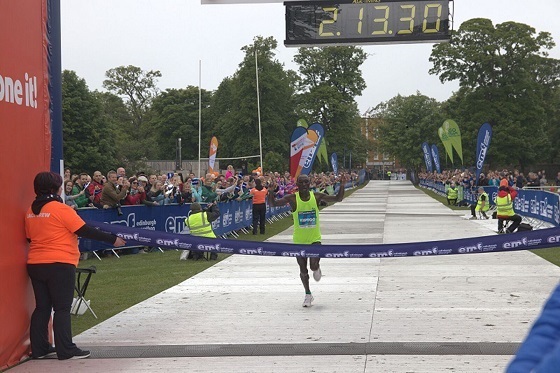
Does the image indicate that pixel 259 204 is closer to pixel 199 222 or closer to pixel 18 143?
pixel 199 222

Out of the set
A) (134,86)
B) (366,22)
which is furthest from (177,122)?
(366,22)

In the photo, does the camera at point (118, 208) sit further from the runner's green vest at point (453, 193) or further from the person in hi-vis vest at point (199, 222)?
the runner's green vest at point (453, 193)

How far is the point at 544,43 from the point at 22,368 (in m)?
65.2

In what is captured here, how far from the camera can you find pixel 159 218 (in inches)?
A: 770

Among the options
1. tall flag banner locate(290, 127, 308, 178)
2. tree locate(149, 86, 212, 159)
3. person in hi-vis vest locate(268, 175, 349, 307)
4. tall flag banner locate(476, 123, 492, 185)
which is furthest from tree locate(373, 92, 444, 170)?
person in hi-vis vest locate(268, 175, 349, 307)

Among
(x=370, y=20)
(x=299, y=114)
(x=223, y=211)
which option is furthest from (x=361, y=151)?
(x=370, y=20)

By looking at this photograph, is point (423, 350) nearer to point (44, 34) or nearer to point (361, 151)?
point (44, 34)

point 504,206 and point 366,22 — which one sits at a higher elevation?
point 366,22

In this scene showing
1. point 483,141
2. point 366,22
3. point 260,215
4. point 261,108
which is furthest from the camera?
point 261,108

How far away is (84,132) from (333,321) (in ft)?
181

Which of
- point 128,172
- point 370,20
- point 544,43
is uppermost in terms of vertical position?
point 544,43

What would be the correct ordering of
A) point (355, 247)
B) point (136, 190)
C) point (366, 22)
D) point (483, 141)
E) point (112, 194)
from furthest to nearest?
point (483, 141) < point (136, 190) < point (112, 194) < point (366, 22) < point (355, 247)

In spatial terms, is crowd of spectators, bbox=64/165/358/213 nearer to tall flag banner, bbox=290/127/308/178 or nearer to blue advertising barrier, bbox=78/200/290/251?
blue advertising barrier, bbox=78/200/290/251

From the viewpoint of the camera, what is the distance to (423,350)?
7801 mm
